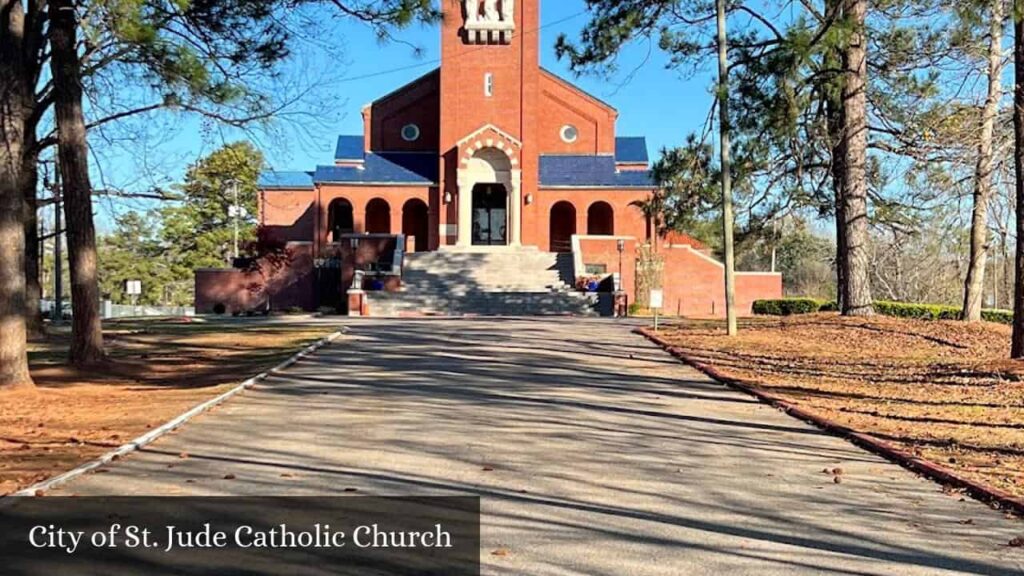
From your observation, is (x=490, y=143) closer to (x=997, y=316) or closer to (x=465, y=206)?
(x=465, y=206)

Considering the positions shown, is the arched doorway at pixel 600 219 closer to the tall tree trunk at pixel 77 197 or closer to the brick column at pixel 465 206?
the brick column at pixel 465 206

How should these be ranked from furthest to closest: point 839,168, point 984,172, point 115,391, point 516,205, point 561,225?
1. point 561,225
2. point 516,205
3. point 839,168
4. point 984,172
5. point 115,391

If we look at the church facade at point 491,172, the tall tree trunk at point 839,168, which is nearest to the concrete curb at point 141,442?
the tall tree trunk at point 839,168

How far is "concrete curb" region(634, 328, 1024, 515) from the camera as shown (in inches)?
247

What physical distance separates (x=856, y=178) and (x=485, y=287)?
2014cm

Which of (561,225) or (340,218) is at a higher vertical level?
(340,218)

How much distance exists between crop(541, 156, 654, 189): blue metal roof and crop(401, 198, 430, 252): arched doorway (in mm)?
7086

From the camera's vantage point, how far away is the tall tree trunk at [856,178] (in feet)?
68.2

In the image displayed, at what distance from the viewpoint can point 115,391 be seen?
40.6ft

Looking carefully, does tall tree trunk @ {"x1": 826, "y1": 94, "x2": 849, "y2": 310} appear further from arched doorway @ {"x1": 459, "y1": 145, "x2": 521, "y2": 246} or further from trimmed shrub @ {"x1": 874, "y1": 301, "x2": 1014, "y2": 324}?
arched doorway @ {"x1": 459, "y1": 145, "x2": 521, "y2": 246}

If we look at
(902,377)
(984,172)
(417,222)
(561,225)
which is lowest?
(902,377)
